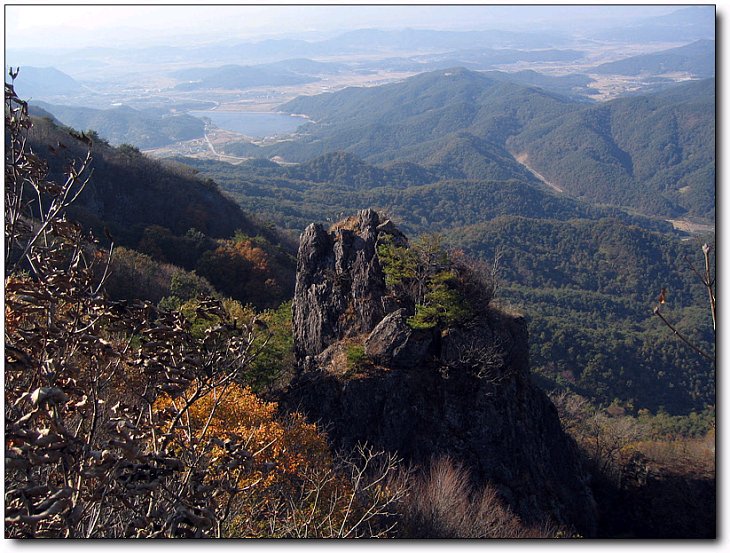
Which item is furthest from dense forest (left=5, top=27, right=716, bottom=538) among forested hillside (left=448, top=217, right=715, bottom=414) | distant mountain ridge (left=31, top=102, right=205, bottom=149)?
distant mountain ridge (left=31, top=102, right=205, bottom=149)

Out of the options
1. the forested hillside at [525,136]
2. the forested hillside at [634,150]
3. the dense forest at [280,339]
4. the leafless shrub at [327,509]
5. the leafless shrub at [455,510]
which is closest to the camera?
the dense forest at [280,339]

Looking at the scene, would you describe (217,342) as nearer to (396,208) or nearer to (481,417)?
(481,417)

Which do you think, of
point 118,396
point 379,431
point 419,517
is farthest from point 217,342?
point 379,431

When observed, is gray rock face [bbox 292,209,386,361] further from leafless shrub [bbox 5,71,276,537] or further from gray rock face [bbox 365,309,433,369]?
leafless shrub [bbox 5,71,276,537]

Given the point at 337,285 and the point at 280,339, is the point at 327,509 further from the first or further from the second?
the point at 280,339

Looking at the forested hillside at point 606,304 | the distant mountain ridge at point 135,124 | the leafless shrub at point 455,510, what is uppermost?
the distant mountain ridge at point 135,124

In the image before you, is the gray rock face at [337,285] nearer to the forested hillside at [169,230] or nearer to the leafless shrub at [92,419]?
the forested hillside at [169,230]

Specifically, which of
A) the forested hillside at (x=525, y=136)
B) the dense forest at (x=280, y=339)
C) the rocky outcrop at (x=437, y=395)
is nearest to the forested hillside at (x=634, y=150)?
the forested hillside at (x=525, y=136)
